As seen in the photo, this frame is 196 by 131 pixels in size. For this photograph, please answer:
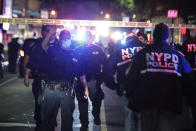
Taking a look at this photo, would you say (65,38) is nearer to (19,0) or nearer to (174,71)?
(174,71)

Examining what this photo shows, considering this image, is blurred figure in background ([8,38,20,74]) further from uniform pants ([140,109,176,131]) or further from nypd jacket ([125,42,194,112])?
uniform pants ([140,109,176,131])

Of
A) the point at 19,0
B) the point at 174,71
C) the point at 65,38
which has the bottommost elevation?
the point at 174,71

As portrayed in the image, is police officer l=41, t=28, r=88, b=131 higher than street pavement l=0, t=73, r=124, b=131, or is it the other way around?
police officer l=41, t=28, r=88, b=131

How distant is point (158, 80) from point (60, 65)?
224 cm

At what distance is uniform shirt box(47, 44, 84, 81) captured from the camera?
597cm

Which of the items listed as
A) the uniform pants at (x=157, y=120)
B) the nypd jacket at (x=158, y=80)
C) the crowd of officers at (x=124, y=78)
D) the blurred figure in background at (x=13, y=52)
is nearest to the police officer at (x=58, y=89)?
the crowd of officers at (x=124, y=78)

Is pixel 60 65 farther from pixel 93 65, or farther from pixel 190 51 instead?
pixel 190 51

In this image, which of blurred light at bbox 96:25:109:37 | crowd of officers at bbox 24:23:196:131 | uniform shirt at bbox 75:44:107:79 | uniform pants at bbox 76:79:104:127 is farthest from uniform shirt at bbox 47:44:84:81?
blurred light at bbox 96:25:109:37

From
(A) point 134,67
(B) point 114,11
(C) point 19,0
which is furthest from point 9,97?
(C) point 19,0

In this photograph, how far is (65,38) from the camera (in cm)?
621

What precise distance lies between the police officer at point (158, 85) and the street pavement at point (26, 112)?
3389 millimetres

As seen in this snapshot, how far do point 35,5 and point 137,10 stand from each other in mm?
47102

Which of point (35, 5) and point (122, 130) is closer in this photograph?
point (122, 130)

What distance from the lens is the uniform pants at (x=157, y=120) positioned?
423 cm
